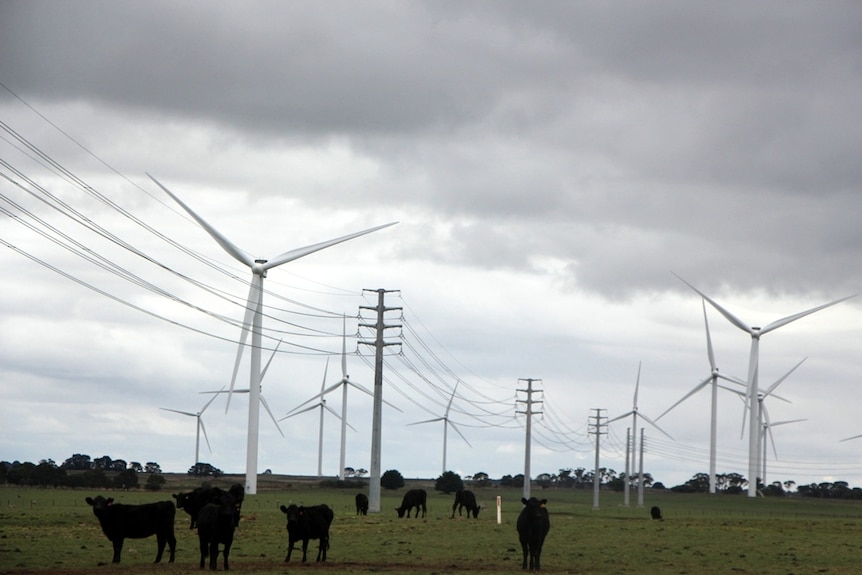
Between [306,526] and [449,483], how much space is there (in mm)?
106204

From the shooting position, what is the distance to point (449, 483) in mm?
140500

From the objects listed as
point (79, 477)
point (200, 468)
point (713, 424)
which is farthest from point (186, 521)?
point (200, 468)

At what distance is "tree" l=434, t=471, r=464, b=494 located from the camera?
139750mm

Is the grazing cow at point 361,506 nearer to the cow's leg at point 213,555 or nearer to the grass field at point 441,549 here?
the grass field at point 441,549

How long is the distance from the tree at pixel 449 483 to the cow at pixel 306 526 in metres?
104

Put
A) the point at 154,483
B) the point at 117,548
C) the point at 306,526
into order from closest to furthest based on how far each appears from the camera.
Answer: the point at 117,548, the point at 306,526, the point at 154,483

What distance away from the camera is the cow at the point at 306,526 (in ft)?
115

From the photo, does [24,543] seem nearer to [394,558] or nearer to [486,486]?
[394,558]

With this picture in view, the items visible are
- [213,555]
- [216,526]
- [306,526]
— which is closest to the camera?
[213,555]

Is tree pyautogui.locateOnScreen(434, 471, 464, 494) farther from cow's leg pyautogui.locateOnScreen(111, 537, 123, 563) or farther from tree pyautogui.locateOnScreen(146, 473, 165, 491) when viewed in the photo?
cow's leg pyautogui.locateOnScreen(111, 537, 123, 563)

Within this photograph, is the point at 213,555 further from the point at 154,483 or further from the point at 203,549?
the point at 154,483

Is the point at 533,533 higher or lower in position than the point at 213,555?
higher

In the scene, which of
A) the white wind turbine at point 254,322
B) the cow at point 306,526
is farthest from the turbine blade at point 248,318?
the cow at point 306,526

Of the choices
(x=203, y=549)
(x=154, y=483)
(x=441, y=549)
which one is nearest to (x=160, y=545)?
(x=203, y=549)
